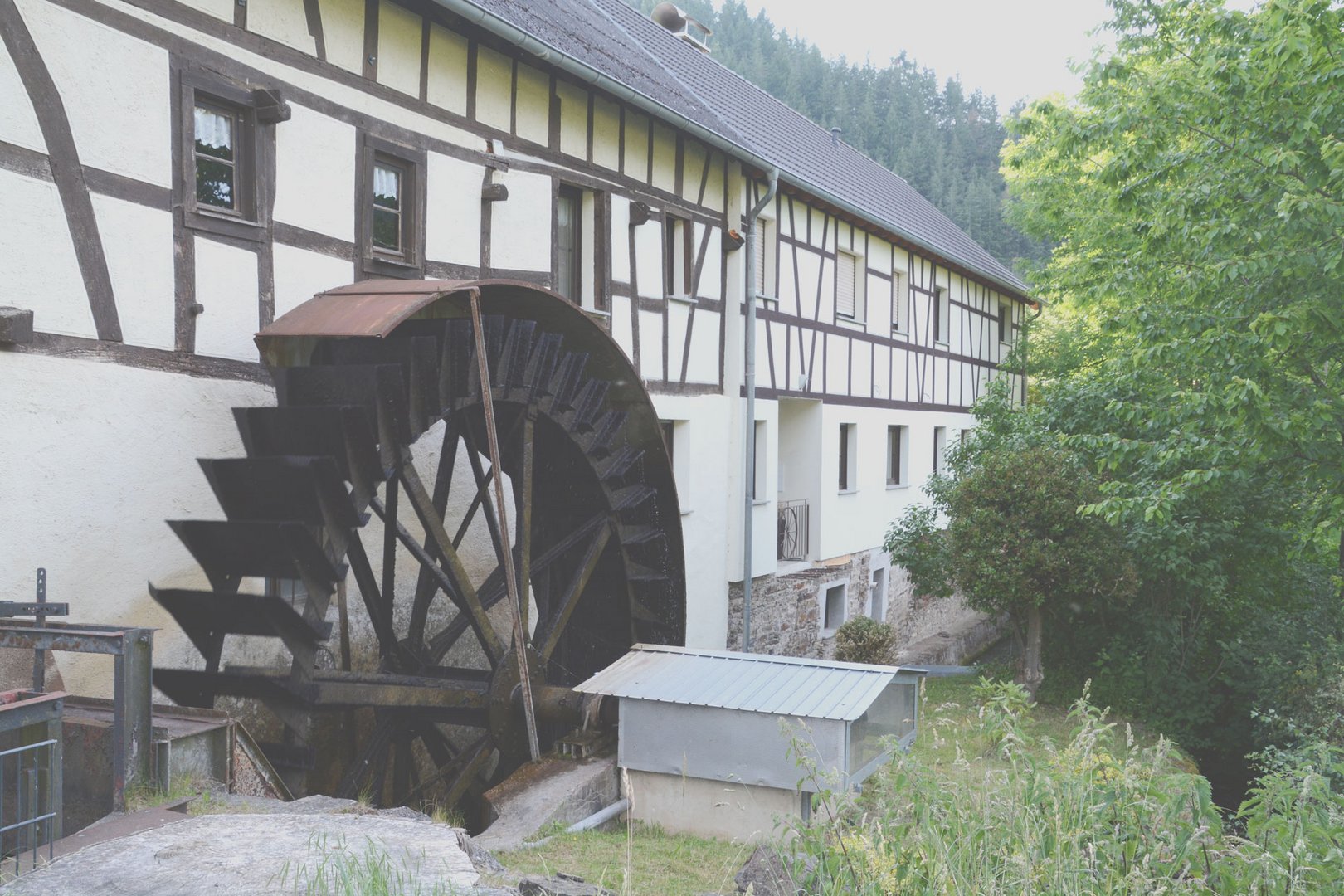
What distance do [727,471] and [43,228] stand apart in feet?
26.4

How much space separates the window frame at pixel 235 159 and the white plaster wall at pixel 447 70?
1.59 metres

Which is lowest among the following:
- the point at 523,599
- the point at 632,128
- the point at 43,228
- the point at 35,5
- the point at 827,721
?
the point at 827,721

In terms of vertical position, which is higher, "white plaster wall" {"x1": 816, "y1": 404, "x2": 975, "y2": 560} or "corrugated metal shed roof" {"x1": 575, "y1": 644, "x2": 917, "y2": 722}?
"white plaster wall" {"x1": 816, "y1": 404, "x2": 975, "y2": 560}

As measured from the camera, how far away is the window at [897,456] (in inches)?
718

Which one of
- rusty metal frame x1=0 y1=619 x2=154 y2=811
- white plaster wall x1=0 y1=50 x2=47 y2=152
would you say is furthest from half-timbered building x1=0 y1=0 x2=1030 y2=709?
rusty metal frame x1=0 y1=619 x2=154 y2=811

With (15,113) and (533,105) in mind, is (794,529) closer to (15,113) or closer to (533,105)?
(533,105)

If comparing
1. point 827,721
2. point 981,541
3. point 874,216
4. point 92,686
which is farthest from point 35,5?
point 874,216

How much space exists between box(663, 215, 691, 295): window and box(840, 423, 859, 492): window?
541cm

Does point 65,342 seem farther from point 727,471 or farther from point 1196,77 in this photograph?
point 1196,77

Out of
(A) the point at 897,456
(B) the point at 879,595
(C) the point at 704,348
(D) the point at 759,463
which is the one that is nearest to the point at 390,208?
(C) the point at 704,348

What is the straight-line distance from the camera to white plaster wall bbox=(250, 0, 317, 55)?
6.27 m

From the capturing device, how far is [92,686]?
5355mm

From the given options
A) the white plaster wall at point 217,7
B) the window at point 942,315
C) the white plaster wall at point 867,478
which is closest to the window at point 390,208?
the white plaster wall at point 217,7

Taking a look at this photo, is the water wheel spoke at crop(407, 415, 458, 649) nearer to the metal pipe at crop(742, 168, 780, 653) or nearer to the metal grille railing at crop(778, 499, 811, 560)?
the metal pipe at crop(742, 168, 780, 653)
